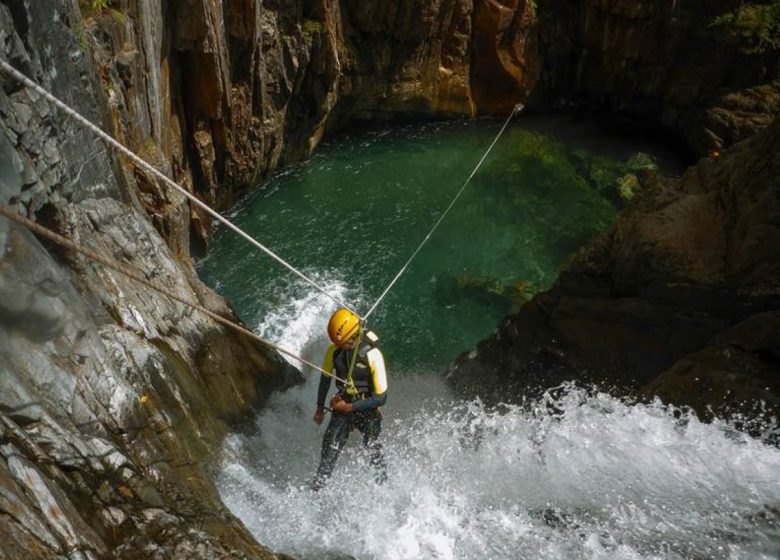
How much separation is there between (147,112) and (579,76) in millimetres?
13550

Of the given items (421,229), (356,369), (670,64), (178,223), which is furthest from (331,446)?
(670,64)

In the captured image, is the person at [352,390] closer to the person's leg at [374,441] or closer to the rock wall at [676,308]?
the person's leg at [374,441]

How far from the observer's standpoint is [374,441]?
23.0 ft

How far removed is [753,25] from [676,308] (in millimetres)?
11614

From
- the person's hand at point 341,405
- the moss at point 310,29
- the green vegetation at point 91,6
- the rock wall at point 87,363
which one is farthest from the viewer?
the moss at point 310,29

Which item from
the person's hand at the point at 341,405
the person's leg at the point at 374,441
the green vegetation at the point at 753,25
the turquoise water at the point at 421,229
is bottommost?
the turquoise water at the point at 421,229

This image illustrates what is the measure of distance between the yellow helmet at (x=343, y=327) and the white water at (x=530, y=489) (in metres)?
1.57

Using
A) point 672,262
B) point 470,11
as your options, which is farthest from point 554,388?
point 470,11

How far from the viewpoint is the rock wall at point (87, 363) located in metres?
4.09

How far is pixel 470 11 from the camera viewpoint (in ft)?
56.1

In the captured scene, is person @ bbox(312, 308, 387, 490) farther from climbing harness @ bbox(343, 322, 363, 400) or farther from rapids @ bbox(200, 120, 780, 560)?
rapids @ bbox(200, 120, 780, 560)

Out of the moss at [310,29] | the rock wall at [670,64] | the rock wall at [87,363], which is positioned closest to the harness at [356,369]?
the rock wall at [87,363]

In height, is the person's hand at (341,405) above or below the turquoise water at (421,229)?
above

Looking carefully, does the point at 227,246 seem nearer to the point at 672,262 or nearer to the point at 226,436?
the point at 226,436
